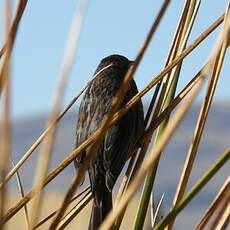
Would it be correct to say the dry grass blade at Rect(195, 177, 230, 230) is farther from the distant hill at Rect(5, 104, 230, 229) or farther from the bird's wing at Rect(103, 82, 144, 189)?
the distant hill at Rect(5, 104, 230, 229)

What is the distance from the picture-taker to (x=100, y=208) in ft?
17.3

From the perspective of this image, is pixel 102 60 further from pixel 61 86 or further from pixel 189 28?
pixel 61 86

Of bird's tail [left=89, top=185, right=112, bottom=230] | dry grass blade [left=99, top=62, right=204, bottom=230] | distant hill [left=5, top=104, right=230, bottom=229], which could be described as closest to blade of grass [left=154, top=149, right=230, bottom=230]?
dry grass blade [left=99, top=62, right=204, bottom=230]

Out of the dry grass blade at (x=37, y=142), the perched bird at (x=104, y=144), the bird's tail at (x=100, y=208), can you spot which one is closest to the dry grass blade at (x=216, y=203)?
the dry grass blade at (x=37, y=142)

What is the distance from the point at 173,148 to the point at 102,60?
96060 mm

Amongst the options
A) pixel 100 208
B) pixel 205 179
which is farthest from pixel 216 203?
pixel 100 208

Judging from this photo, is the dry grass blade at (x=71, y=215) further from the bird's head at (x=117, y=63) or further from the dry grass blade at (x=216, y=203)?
the bird's head at (x=117, y=63)

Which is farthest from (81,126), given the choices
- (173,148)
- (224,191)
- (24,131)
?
(24,131)

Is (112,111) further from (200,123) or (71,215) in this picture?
(71,215)

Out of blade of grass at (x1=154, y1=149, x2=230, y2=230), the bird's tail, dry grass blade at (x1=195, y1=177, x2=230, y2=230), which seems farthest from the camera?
the bird's tail

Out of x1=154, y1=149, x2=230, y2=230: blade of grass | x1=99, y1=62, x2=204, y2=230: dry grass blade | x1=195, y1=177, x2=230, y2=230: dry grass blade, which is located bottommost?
x1=195, y1=177, x2=230, y2=230: dry grass blade

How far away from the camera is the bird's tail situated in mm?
5199

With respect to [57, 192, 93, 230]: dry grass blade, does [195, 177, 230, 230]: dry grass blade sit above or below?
above

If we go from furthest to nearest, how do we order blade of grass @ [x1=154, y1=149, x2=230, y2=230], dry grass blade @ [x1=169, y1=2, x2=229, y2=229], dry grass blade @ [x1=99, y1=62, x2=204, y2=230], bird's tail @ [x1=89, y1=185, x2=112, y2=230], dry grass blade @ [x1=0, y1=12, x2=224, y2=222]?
bird's tail @ [x1=89, y1=185, x2=112, y2=230] → dry grass blade @ [x1=169, y1=2, x2=229, y2=229] → dry grass blade @ [x1=0, y1=12, x2=224, y2=222] → blade of grass @ [x1=154, y1=149, x2=230, y2=230] → dry grass blade @ [x1=99, y1=62, x2=204, y2=230]
